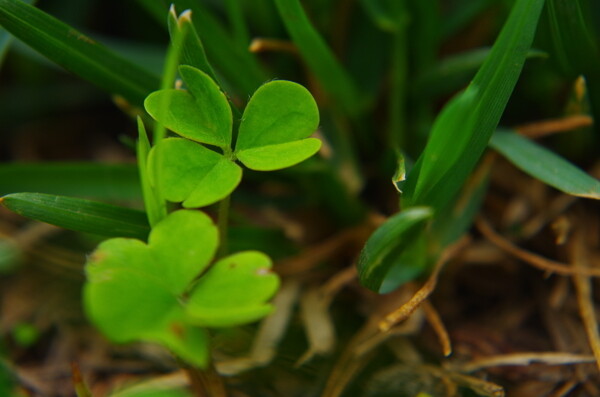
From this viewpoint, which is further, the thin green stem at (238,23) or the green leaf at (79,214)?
the thin green stem at (238,23)

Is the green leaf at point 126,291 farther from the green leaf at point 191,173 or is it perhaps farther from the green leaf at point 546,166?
the green leaf at point 546,166

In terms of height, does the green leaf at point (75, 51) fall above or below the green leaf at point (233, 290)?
above

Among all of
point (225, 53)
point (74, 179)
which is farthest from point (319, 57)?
point (74, 179)

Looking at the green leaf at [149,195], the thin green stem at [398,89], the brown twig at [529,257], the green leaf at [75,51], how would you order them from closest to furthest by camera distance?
the green leaf at [149,195] → the green leaf at [75,51] → the brown twig at [529,257] → the thin green stem at [398,89]

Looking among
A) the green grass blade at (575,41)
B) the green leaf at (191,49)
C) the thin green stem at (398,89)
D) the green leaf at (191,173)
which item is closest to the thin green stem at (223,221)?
the green leaf at (191,173)

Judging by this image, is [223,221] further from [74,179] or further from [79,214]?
[74,179]

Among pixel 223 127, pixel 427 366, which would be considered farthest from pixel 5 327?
pixel 427 366

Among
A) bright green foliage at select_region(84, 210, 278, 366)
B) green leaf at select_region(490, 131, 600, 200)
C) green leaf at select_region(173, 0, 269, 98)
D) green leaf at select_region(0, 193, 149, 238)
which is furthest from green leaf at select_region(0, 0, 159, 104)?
green leaf at select_region(490, 131, 600, 200)
